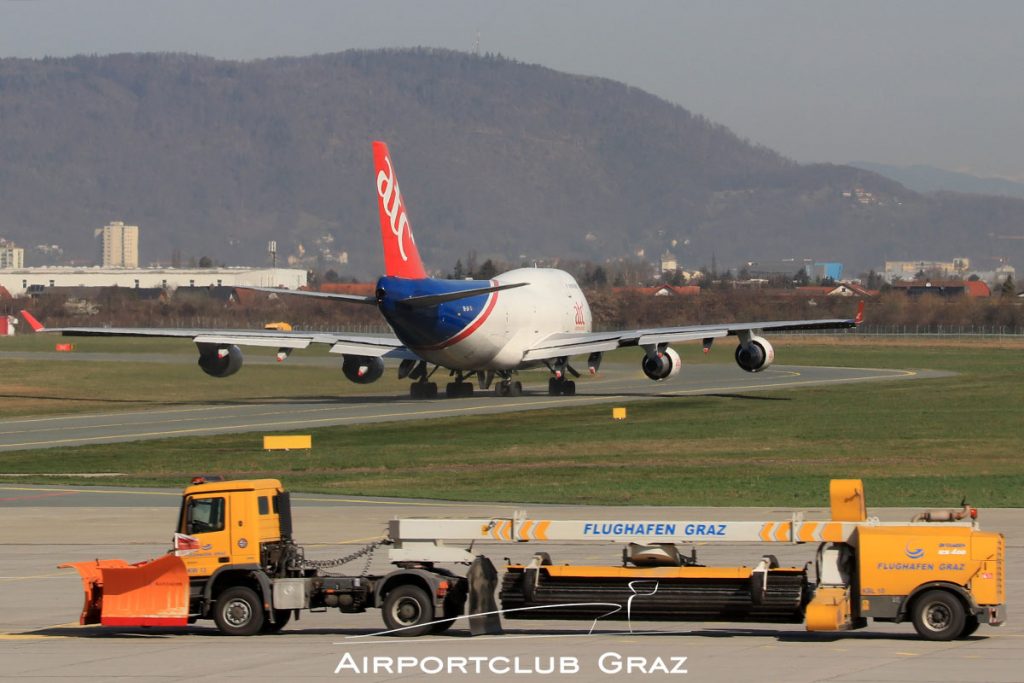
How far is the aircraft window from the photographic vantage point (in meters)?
25.5

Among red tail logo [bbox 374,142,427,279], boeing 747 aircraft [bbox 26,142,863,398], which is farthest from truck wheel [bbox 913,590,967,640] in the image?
red tail logo [bbox 374,142,427,279]

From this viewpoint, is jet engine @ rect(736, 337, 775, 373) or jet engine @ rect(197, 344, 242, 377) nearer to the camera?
jet engine @ rect(736, 337, 775, 373)

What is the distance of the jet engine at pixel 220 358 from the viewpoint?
81688mm

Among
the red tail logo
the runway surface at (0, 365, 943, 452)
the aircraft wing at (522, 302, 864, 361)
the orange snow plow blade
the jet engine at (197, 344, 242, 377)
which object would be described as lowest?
the orange snow plow blade

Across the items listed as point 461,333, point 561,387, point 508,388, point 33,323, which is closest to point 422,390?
point 508,388

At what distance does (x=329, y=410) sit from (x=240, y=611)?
5371 centimetres

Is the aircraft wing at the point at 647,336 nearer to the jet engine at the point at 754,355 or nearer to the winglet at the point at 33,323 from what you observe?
the jet engine at the point at 754,355

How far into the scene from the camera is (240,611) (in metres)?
25.0

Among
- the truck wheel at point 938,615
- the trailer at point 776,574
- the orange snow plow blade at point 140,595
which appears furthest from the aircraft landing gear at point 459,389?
the truck wheel at point 938,615

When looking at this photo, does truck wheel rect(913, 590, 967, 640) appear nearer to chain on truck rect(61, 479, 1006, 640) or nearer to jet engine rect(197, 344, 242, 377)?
chain on truck rect(61, 479, 1006, 640)

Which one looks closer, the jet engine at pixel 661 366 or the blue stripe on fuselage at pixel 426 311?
the blue stripe on fuselage at pixel 426 311

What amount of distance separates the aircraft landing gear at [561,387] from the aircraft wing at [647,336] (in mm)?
1984

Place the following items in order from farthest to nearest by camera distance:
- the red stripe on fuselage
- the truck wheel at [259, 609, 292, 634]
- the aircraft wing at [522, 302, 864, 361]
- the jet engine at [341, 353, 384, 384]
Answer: the jet engine at [341, 353, 384, 384]
the red stripe on fuselage
the aircraft wing at [522, 302, 864, 361]
the truck wheel at [259, 609, 292, 634]

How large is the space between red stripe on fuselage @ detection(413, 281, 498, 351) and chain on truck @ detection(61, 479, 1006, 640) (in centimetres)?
5209
